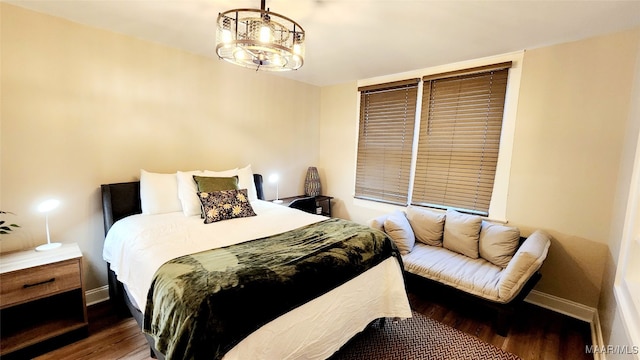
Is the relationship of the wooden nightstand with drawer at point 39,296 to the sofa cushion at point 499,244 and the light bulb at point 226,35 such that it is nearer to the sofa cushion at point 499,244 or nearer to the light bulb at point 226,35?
the light bulb at point 226,35

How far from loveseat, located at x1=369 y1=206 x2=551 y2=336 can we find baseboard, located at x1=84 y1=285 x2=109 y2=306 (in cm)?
264

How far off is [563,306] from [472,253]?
85 cm

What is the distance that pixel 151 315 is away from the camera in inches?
56.2

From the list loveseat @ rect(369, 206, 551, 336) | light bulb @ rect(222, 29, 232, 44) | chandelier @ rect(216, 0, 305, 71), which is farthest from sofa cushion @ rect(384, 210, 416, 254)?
light bulb @ rect(222, 29, 232, 44)

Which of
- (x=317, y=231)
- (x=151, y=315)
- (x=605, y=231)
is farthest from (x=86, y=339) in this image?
(x=605, y=231)

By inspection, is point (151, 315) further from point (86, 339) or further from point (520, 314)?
point (520, 314)

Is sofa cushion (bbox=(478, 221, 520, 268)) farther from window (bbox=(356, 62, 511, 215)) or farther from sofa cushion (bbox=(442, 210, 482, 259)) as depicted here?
window (bbox=(356, 62, 511, 215))

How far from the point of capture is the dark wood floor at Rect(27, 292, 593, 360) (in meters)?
1.90

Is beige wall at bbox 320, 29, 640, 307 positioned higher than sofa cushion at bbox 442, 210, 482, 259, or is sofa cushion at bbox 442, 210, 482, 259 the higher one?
beige wall at bbox 320, 29, 640, 307

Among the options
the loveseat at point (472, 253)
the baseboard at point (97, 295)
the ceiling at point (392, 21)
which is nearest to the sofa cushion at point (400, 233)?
the loveseat at point (472, 253)

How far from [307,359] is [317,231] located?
0.86 meters

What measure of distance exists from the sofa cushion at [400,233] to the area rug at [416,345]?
0.74 meters

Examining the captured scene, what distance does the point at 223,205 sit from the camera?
247cm

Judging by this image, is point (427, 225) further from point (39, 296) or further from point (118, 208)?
point (39, 296)
